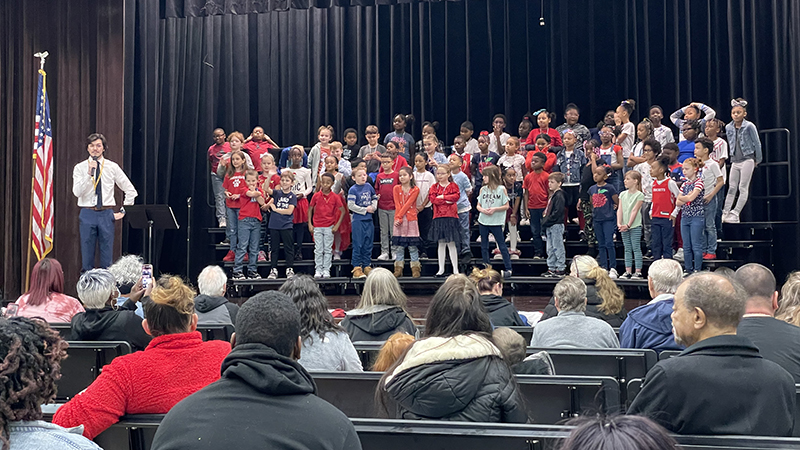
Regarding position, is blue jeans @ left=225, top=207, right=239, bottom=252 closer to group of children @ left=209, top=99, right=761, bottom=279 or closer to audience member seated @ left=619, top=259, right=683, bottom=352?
group of children @ left=209, top=99, right=761, bottom=279

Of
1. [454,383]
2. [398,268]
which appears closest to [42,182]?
[398,268]

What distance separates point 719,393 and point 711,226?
7121 mm

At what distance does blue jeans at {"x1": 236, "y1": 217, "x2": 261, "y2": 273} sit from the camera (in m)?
9.80

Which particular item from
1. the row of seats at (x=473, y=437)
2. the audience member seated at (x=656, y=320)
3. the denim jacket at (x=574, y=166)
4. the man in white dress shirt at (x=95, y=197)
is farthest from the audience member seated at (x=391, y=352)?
the denim jacket at (x=574, y=166)

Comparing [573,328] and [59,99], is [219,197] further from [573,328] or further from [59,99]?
[573,328]

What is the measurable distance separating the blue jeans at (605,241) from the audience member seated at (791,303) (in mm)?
5123

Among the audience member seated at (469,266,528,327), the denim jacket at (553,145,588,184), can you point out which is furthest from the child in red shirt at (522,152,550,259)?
the audience member seated at (469,266,528,327)

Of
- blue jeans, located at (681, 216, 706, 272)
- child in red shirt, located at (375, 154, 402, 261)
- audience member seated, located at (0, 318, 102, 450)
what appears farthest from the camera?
child in red shirt, located at (375, 154, 402, 261)

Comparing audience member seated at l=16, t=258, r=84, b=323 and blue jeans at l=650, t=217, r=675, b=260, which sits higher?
blue jeans at l=650, t=217, r=675, b=260

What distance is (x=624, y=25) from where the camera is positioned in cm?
1341

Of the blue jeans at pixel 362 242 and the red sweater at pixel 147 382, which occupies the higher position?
the blue jeans at pixel 362 242

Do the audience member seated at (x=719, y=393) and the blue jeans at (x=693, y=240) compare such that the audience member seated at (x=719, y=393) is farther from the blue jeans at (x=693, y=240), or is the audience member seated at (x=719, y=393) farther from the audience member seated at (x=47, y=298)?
the blue jeans at (x=693, y=240)

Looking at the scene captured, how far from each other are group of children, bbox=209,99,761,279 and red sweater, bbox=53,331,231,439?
22.6 feet

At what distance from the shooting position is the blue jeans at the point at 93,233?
9.30 m
